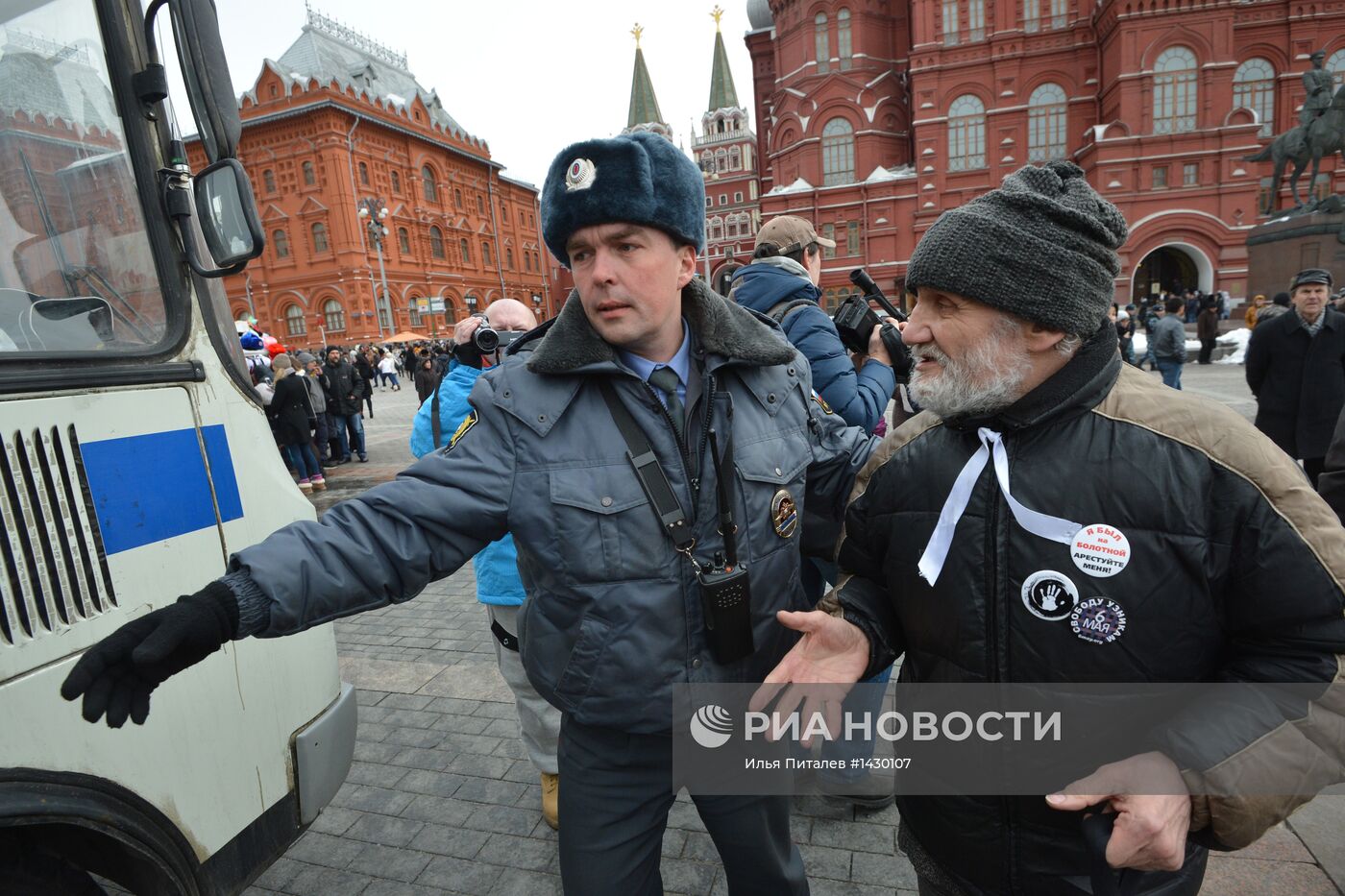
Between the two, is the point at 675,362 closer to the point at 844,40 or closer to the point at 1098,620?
the point at 1098,620

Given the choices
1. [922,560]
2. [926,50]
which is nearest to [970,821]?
[922,560]

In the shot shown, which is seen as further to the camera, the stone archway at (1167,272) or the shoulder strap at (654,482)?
the stone archway at (1167,272)

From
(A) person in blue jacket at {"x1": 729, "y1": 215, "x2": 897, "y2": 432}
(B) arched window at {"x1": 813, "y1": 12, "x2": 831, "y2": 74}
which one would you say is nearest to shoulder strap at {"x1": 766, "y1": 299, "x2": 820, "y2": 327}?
(A) person in blue jacket at {"x1": 729, "y1": 215, "x2": 897, "y2": 432}

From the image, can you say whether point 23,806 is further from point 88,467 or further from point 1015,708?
point 1015,708

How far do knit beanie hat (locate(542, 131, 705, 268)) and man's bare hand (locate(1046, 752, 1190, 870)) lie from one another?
142cm

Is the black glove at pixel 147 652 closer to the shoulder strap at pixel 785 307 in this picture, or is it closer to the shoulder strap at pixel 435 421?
the shoulder strap at pixel 435 421

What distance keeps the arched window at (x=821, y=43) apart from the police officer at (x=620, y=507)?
44135mm

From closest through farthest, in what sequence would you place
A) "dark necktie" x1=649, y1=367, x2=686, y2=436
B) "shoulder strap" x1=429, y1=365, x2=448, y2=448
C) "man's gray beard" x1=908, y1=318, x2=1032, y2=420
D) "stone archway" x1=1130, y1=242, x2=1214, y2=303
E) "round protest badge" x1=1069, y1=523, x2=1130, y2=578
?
"round protest badge" x1=1069, y1=523, x2=1130, y2=578 → "man's gray beard" x1=908, y1=318, x2=1032, y2=420 → "dark necktie" x1=649, y1=367, x2=686, y2=436 → "shoulder strap" x1=429, y1=365, x2=448, y2=448 → "stone archway" x1=1130, y1=242, x2=1214, y2=303

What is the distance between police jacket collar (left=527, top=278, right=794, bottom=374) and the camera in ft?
5.36

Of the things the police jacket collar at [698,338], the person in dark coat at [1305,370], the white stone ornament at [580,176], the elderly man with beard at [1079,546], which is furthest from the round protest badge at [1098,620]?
the person in dark coat at [1305,370]

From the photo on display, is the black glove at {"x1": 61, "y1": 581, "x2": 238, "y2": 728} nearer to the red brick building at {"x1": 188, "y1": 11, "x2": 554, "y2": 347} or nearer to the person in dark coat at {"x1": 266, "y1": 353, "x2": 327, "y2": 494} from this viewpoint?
the person in dark coat at {"x1": 266, "y1": 353, "x2": 327, "y2": 494}

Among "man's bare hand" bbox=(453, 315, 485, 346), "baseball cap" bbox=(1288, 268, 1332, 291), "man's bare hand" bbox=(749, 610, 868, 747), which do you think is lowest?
"man's bare hand" bbox=(749, 610, 868, 747)

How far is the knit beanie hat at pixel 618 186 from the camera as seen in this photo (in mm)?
1623

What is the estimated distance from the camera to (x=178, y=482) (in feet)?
6.11
